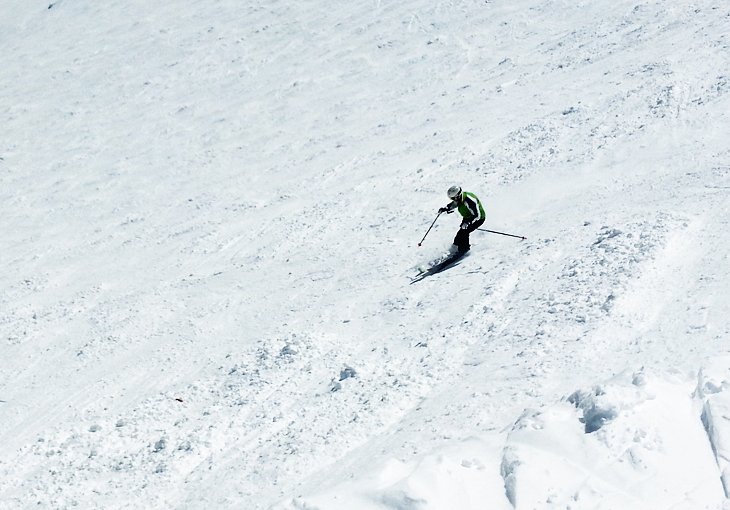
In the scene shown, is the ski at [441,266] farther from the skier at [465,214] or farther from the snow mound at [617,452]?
the snow mound at [617,452]

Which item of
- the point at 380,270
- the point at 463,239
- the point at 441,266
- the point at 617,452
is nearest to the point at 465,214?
the point at 463,239

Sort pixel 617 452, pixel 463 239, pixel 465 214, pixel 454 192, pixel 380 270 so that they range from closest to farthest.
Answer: pixel 617 452
pixel 454 192
pixel 465 214
pixel 463 239
pixel 380 270

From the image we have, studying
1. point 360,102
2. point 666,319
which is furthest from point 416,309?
point 360,102

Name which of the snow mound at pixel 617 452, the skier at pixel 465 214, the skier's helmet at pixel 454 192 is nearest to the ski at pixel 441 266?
the skier at pixel 465 214

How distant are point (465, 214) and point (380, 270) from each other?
6.42 feet

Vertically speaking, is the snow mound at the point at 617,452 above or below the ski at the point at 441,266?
above

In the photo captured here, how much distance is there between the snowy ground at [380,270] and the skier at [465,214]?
1.01 ft

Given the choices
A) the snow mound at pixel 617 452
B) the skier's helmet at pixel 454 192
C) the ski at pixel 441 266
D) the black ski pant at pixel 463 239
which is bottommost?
the ski at pixel 441 266

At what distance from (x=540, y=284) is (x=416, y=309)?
80.4 inches

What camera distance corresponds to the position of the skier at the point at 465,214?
14.0m

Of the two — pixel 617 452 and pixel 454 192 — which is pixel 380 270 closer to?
pixel 454 192

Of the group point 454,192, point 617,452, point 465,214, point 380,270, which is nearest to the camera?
point 617,452

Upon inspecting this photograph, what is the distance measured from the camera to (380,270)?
1464cm

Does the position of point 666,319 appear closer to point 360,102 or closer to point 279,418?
point 279,418
